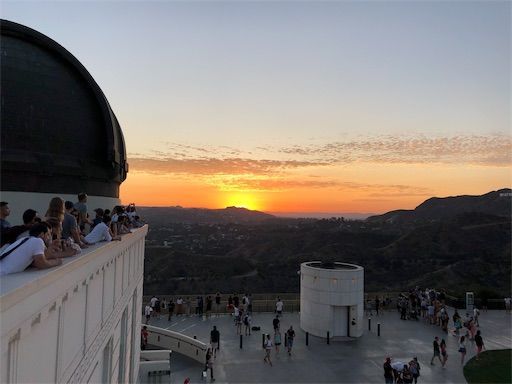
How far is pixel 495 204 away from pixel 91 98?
141 meters

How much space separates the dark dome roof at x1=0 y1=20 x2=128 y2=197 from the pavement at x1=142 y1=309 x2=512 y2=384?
8387 millimetres

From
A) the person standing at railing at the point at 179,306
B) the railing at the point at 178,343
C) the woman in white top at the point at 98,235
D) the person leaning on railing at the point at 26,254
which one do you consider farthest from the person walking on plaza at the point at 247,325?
the person leaning on railing at the point at 26,254

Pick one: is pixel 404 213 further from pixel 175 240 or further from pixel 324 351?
pixel 324 351

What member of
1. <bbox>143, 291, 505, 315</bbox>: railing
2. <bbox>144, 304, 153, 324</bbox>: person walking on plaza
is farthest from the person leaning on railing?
<bbox>143, 291, 505, 315</bbox>: railing

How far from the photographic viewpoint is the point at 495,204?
12769 cm

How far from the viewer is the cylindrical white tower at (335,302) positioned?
734 inches

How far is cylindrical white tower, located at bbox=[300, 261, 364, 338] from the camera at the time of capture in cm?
1864

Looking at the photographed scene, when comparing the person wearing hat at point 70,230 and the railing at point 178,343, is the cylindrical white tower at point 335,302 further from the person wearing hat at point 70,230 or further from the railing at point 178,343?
the person wearing hat at point 70,230

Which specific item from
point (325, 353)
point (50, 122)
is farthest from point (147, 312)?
point (50, 122)

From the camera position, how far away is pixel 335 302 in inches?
734

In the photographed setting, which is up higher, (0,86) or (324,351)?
(0,86)

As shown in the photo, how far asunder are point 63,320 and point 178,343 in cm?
1373

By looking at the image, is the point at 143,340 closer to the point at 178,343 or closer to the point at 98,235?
the point at 178,343

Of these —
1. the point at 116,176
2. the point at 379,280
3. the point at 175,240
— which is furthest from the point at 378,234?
the point at 116,176
